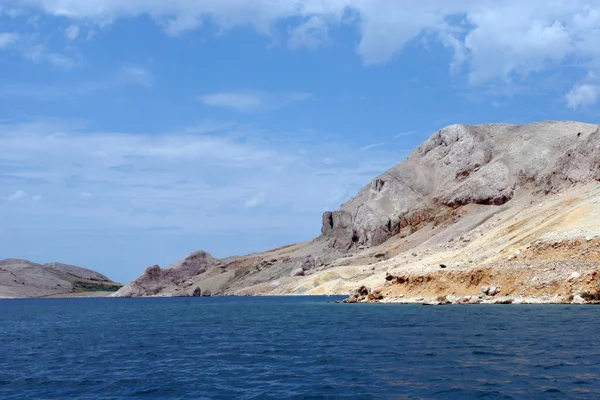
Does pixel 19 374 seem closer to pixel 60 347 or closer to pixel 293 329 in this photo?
pixel 60 347

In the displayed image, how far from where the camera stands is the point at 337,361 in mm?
30594

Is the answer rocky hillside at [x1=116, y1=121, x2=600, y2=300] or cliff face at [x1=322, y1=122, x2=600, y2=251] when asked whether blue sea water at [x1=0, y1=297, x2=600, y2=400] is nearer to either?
rocky hillside at [x1=116, y1=121, x2=600, y2=300]

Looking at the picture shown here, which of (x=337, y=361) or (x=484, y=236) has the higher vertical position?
(x=484, y=236)

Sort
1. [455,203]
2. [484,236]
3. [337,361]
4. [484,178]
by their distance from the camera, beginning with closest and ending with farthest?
[337,361]
[484,236]
[484,178]
[455,203]

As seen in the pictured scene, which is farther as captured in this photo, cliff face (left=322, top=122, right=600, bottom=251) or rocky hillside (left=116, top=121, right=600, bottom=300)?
cliff face (left=322, top=122, right=600, bottom=251)

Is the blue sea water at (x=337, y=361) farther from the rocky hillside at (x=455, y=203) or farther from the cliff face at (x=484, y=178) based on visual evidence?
the cliff face at (x=484, y=178)

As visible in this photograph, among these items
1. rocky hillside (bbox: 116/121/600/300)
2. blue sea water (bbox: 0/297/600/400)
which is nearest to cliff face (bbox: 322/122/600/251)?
rocky hillside (bbox: 116/121/600/300)

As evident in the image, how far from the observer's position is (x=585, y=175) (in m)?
134

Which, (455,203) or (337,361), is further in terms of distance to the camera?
(455,203)

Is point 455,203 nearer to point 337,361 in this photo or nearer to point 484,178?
point 484,178

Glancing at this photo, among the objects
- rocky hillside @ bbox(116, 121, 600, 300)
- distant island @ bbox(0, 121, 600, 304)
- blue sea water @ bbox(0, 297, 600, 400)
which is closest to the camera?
blue sea water @ bbox(0, 297, 600, 400)

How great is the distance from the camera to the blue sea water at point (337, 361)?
23.5 meters

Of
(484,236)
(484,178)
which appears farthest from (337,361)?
(484,178)

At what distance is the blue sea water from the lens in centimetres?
2355
